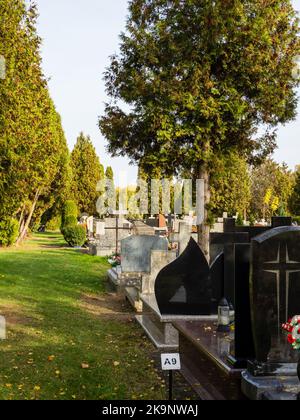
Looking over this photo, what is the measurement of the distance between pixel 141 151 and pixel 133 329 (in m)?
7.36

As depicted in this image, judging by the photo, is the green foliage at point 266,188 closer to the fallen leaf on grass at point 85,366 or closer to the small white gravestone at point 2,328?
the small white gravestone at point 2,328

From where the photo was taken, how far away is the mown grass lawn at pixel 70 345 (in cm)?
698

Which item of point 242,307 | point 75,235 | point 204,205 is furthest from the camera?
point 75,235

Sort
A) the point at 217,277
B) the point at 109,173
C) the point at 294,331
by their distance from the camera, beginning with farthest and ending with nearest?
the point at 109,173, the point at 217,277, the point at 294,331

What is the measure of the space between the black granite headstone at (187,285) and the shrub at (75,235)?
2097 centimetres

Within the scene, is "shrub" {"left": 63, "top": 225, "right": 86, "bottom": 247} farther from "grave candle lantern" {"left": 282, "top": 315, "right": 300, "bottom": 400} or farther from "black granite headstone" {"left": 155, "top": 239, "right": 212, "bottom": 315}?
"grave candle lantern" {"left": 282, "top": 315, "right": 300, "bottom": 400}

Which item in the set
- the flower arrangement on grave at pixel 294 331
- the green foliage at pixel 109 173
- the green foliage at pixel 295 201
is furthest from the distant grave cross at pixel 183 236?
the green foliage at pixel 109 173

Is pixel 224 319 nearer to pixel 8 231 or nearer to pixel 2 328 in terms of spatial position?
pixel 2 328

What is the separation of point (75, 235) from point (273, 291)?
2437 cm

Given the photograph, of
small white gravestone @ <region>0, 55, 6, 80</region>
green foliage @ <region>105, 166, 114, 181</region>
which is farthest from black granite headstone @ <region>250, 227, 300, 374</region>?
green foliage @ <region>105, 166, 114, 181</region>

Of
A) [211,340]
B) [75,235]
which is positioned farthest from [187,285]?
[75,235]

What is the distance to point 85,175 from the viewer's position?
48812 mm
